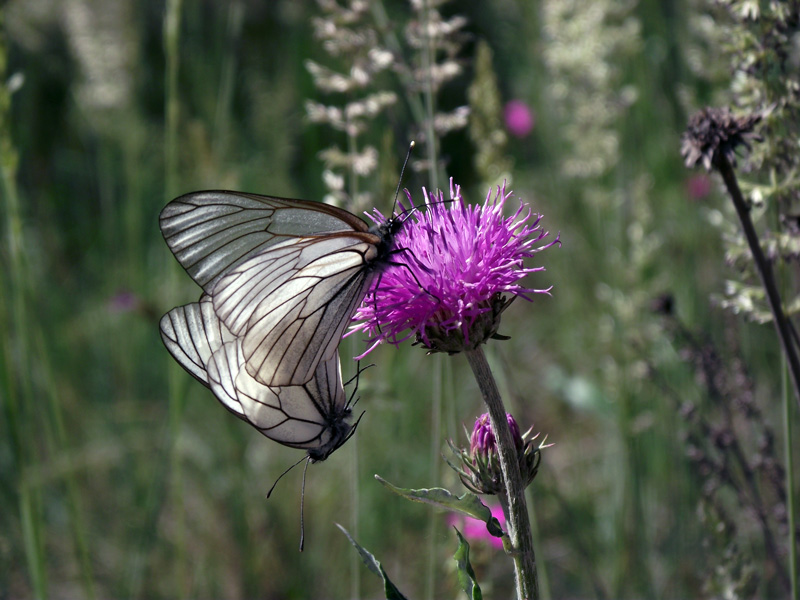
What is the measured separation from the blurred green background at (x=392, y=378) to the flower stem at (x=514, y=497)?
2.13 ft

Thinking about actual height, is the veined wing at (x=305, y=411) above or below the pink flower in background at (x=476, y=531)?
above

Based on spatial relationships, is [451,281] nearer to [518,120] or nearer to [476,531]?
[476,531]

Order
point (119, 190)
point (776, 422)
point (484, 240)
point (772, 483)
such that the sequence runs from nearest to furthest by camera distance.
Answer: point (484, 240) → point (772, 483) → point (776, 422) → point (119, 190)

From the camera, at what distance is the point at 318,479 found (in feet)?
12.5

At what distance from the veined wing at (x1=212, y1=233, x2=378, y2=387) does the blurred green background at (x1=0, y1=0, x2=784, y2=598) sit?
18.1 inches

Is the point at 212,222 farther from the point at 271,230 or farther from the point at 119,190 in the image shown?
the point at 119,190

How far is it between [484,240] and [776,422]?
2431 mm

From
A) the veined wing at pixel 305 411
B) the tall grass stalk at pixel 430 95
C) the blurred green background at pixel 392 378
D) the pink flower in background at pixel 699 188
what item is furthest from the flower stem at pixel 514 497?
the pink flower in background at pixel 699 188

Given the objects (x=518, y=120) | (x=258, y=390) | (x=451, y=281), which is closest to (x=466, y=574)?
(x=451, y=281)

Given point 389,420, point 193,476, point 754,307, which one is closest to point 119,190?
point 193,476

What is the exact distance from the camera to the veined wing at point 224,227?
179 cm

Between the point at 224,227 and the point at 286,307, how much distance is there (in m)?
0.26

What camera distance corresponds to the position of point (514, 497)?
1.38 meters

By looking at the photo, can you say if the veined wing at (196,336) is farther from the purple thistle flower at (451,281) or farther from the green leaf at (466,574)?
the green leaf at (466,574)
